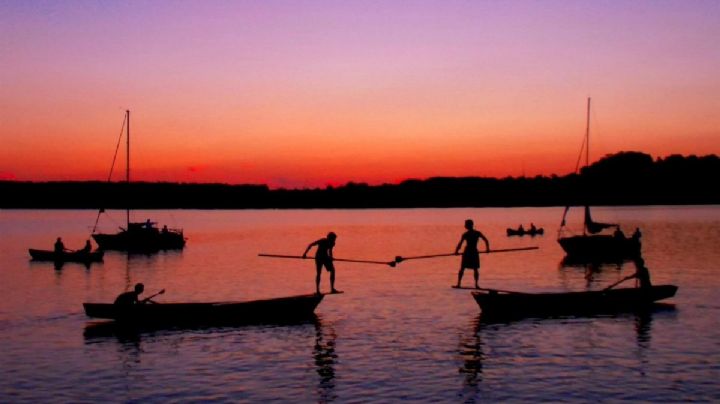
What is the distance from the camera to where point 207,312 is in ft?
90.8

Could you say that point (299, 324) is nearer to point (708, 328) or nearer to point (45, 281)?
point (708, 328)

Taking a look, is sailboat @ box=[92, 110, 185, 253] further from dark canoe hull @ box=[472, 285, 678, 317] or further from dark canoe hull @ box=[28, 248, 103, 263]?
dark canoe hull @ box=[472, 285, 678, 317]

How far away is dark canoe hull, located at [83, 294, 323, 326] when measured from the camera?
2730cm

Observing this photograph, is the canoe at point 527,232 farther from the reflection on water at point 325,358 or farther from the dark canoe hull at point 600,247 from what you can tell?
the reflection on water at point 325,358

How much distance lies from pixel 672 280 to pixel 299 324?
27.5 metres

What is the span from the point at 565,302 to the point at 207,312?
47.4 feet

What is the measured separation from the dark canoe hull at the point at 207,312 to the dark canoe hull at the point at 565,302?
7.02 m

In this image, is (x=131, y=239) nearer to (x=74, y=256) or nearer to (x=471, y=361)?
(x=74, y=256)

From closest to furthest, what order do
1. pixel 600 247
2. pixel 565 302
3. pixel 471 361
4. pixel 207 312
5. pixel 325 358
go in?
1. pixel 471 361
2. pixel 325 358
3. pixel 207 312
4. pixel 565 302
5. pixel 600 247

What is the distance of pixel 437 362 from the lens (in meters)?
21.5

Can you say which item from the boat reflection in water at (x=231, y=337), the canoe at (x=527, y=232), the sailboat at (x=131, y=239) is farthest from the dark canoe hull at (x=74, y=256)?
the canoe at (x=527, y=232)

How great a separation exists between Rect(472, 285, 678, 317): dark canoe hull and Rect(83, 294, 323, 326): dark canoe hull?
23.0ft

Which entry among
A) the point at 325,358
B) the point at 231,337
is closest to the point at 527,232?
the point at 231,337

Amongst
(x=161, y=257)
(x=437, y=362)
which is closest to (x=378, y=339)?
(x=437, y=362)
